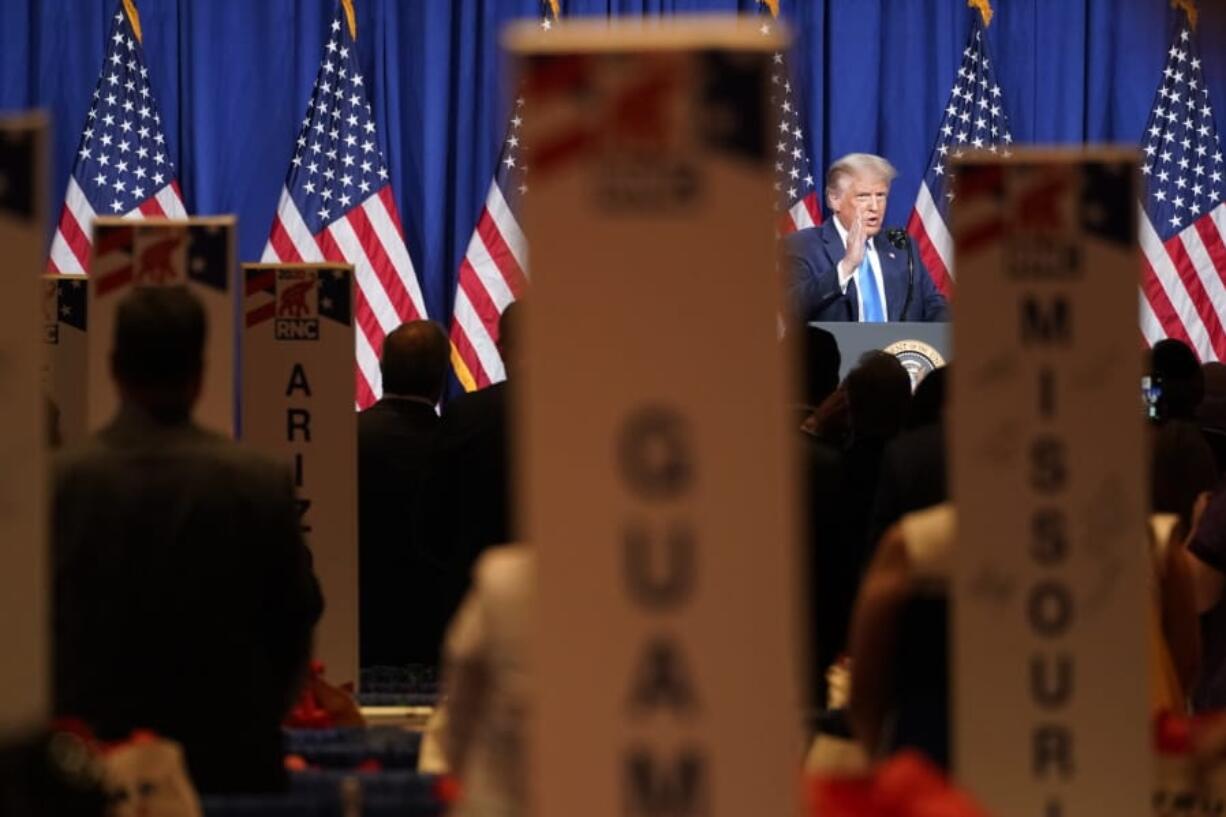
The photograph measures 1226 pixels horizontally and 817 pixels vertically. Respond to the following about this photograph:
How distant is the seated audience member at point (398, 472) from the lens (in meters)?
5.82

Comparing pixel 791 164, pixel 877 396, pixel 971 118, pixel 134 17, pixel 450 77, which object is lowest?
pixel 877 396

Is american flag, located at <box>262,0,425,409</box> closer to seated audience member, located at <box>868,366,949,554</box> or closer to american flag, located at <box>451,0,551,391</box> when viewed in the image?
american flag, located at <box>451,0,551,391</box>

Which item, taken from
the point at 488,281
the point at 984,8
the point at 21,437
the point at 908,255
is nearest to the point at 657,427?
the point at 21,437

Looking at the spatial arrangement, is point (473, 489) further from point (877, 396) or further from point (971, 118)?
point (971, 118)

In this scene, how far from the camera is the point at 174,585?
3406 mm

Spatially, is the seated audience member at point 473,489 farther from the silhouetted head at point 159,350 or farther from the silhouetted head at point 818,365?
the silhouetted head at point 159,350

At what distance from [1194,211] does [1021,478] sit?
28.8 feet

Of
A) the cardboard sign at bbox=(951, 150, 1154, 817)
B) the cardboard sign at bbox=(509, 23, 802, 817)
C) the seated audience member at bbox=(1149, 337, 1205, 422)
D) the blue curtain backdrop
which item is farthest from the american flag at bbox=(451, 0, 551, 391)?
the cardboard sign at bbox=(509, 23, 802, 817)

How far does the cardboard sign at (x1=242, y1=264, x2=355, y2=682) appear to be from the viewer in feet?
16.6

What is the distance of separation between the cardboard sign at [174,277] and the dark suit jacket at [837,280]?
464 centimetres

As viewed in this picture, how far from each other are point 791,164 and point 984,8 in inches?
47.4

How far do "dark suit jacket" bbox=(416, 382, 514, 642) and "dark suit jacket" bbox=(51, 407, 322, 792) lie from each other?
1918mm

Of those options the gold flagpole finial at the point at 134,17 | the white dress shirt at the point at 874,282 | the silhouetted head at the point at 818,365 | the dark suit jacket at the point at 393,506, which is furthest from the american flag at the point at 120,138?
the silhouetted head at the point at 818,365

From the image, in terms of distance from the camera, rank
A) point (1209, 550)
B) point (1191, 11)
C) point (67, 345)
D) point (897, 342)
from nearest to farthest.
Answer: point (1209, 550) < point (67, 345) < point (897, 342) < point (1191, 11)
